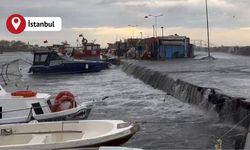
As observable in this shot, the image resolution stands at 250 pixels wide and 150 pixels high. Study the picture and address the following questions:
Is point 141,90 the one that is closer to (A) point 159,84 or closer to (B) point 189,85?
(A) point 159,84

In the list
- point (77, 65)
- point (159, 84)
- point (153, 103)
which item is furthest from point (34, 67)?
point (153, 103)

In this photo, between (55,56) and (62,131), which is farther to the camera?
(55,56)

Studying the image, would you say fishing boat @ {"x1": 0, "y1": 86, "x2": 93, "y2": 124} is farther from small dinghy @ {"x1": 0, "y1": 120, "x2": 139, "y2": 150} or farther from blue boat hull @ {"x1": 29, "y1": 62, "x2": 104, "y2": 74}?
blue boat hull @ {"x1": 29, "y1": 62, "x2": 104, "y2": 74}

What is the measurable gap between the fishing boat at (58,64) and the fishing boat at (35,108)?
42.6 meters

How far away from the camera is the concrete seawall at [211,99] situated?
Answer: 19.4 metres

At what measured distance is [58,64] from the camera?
2498 inches

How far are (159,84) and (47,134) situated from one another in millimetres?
25615

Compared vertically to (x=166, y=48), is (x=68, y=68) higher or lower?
lower

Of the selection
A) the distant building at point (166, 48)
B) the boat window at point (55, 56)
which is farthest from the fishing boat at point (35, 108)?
the distant building at point (166, 48)

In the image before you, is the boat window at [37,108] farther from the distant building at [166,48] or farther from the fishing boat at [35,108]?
the distant building at [166,48]

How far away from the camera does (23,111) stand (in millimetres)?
18703

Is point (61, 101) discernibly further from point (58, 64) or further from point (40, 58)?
point (40, 58)

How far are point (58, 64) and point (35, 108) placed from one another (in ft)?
147

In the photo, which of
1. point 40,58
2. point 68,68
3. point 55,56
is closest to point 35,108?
point 68,68
